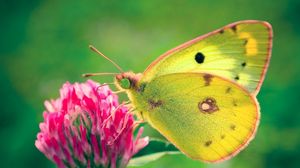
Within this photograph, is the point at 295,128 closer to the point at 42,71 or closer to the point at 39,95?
the point at 39,95

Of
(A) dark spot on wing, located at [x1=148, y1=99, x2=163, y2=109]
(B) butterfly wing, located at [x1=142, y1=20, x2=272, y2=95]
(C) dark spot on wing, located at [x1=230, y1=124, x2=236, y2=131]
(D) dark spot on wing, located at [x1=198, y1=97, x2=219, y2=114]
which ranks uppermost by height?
(B) butterfly wing, located at [x1=142, y1=20, x2=272, y2=95]

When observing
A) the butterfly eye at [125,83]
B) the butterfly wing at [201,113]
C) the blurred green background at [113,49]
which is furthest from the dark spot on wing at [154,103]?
the blurred green background at [113,49]

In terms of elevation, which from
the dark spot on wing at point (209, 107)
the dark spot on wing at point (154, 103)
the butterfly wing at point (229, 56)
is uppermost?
the butterfly wing at point (229, 56)

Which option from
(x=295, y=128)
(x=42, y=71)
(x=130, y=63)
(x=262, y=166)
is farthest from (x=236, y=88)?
(x=42, y=71)

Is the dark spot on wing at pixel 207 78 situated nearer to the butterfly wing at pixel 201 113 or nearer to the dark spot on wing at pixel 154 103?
the butterfly wing at pixel 201 113

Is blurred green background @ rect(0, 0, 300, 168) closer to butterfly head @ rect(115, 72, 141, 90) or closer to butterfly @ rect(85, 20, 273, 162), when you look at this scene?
butterfly @ rect(85, 20, 273, 162)

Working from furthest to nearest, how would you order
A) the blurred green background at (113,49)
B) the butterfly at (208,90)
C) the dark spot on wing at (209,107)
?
the blurred green background at (113,49), the dark spot on wing at (209,107), the butterfly at (208,90)

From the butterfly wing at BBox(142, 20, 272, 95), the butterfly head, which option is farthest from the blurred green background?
the butterfly head
